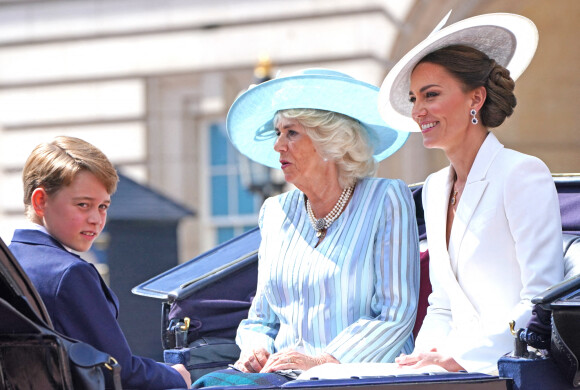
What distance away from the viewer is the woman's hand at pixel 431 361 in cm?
243

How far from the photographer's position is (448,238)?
2.74 metres

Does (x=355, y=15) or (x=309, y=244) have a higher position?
(x=355, y=15)

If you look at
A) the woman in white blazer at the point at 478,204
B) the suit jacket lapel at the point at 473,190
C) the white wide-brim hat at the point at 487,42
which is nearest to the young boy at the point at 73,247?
the woman in white blazer at the point at 478,204

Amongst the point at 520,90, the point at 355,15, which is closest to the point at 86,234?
the point at 355,15

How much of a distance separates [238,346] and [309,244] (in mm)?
492

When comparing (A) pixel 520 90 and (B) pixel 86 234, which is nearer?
(B) pixel 86 234

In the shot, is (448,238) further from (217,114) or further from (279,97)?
(217,114)

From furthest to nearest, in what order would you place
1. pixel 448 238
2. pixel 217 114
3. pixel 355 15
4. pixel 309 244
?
1. pixel 217 114
2. pixel 355 15
3. pixel 309 244
4. pixel 448 238

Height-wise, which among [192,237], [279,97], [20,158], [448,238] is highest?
[279,97]

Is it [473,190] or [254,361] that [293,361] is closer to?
[254,361]

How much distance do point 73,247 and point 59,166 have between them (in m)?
0.20

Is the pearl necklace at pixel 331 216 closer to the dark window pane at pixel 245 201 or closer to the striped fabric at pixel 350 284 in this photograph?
the striped fabric at pixel 350 284

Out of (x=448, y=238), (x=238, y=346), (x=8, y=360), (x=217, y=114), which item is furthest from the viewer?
(x=217, y=114)

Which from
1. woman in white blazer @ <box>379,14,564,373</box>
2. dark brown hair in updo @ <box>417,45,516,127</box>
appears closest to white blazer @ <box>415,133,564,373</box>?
woman in white blazer @ <box>379,14,564,373</box>
